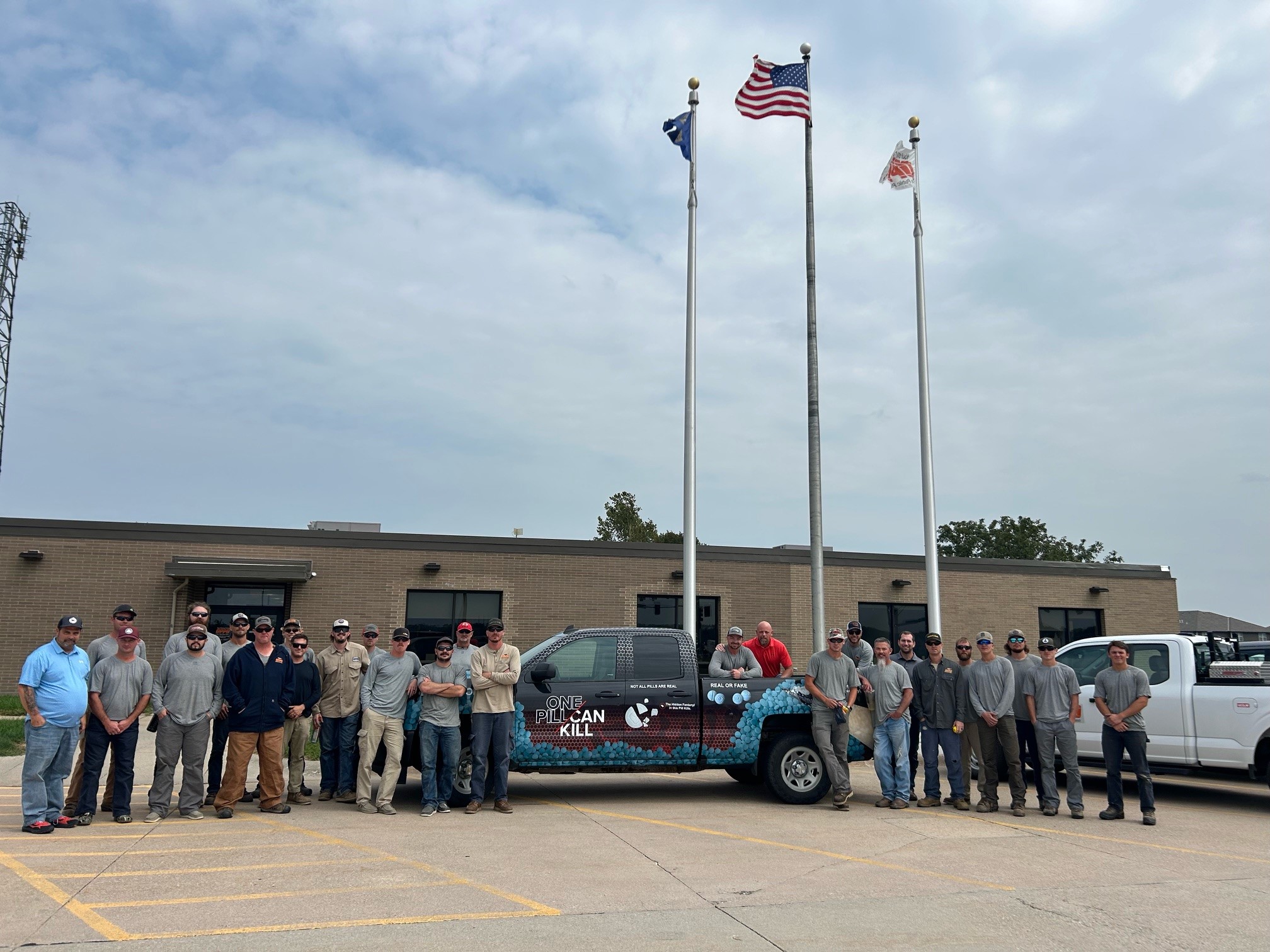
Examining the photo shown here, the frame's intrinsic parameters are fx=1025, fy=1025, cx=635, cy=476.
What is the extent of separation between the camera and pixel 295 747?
1058cm

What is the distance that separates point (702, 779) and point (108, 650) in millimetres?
6990

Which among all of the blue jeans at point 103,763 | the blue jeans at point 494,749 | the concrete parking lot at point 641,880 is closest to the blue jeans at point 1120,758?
the concrete parking lot at point 641,880

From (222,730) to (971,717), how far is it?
7506 mm

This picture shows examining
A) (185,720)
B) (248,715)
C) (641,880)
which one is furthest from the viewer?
(248,715)

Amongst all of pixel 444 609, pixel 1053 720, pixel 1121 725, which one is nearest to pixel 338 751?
pixel 1053 720

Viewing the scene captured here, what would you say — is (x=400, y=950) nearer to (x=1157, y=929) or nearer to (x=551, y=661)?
(x=1157, y=929)

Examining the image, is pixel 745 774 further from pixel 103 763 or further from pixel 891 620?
pixel 891 620

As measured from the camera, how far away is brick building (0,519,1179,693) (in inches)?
775

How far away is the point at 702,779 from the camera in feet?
42.3

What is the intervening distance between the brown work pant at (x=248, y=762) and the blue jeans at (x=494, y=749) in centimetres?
183

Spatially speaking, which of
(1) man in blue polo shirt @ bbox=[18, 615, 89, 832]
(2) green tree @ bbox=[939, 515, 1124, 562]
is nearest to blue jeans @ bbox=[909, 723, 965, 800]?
(1) man in blue polo shirt @ bbox=[18, 615, 89, 832]

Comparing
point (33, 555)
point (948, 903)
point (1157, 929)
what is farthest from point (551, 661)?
point (33, 555)

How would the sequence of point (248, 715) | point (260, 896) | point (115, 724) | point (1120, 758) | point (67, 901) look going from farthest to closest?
1. point (1120, 758)
2. point (248, 715)
3. point (115, 724)
4. point (260, 896)
5. point (67, 901)

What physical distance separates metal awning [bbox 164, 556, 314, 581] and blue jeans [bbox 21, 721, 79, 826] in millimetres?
11366
